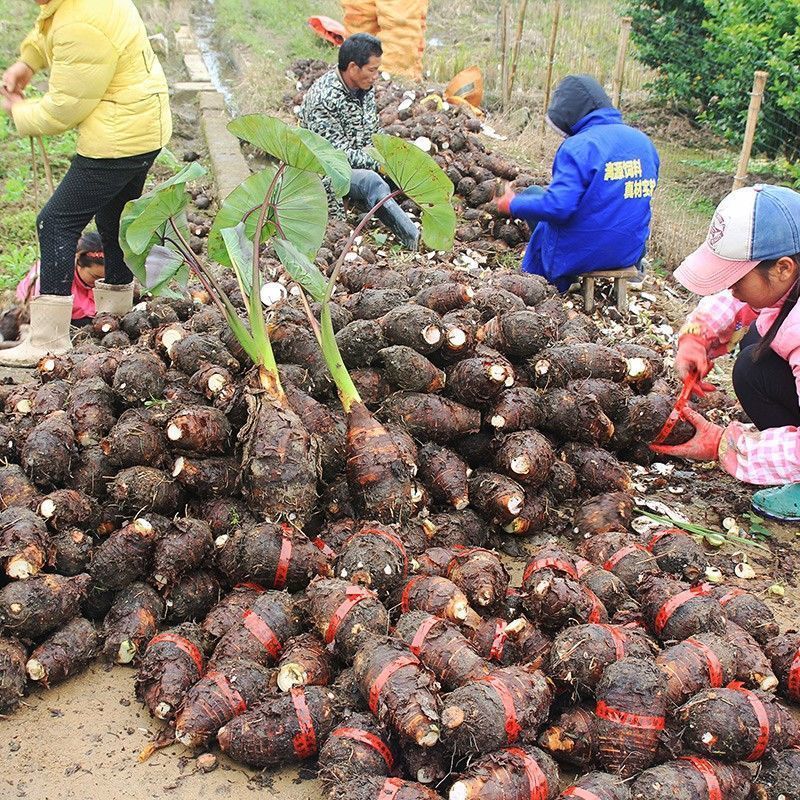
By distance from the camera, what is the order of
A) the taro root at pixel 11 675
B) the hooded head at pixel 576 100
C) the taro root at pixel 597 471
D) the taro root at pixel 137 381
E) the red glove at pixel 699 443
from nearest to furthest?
the taro root at pixel 11 675 → the taro root at pixel 137 381 → the taro root at pixel 597 471 → the red glove at pixel 699 443 → the hooded head at pixel 576 100

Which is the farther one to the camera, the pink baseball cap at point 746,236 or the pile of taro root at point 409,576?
the pink baseball cap at point 746,236

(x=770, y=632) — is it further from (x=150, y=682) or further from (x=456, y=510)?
(x=150, y=682)

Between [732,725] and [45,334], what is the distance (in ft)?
13.7

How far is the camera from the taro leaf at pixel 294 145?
10.1 ft

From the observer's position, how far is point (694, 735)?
2.35 metres

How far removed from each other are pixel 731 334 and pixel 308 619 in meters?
2.80

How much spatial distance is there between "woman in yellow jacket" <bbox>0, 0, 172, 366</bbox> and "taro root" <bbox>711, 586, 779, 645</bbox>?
3.91 metres

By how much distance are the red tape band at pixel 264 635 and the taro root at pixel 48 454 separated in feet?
3.59

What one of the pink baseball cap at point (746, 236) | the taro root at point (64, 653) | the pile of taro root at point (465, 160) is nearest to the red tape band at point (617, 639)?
the pink baseball cap at point (746, 236)

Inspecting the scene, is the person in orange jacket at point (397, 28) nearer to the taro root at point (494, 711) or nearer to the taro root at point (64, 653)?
the taro root at point (64, 653)

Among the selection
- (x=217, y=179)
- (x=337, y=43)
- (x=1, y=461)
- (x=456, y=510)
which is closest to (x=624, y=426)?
(x=456, y=510)

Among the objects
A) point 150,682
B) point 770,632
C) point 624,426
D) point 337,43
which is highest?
point 337,43

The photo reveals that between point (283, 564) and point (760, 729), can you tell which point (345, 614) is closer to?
point (283, 564)

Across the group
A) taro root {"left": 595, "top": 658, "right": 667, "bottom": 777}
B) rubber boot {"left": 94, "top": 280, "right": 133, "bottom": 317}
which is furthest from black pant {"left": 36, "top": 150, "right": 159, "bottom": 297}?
taro root {"left": 595, "top": 658, "right": 667, "bottom": 777}
